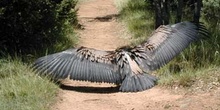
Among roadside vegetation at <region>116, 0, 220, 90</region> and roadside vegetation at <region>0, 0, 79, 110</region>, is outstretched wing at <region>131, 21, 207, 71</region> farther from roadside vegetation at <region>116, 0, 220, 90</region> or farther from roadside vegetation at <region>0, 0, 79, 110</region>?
roadside vegetation at <region>0, 0, 79, 110</region>

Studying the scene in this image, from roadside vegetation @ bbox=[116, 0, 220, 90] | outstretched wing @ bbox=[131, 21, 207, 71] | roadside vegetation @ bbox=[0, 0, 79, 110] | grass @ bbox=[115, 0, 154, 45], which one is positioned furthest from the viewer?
grass @ bbox=[115, 0, 154, 45]

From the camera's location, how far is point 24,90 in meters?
6.11

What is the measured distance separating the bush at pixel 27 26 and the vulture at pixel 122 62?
1251mm

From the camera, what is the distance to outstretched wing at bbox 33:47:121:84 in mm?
6715

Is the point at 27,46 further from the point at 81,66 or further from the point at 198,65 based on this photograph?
the point at 198,65

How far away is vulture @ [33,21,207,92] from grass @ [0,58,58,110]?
0.27m

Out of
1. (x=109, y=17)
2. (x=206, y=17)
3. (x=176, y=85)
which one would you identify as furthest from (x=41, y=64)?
(x=109, y=17)

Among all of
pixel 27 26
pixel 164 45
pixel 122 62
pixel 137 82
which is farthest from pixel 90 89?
pixel 27 26

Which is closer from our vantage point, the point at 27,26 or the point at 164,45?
the point at 164,45

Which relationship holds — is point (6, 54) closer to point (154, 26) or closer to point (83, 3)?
point (154, 26)

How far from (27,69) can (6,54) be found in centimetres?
88

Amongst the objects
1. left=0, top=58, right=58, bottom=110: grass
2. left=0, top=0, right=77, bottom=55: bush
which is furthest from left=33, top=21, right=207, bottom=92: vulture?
left=0, top=0, right=77, bottom=55: bush

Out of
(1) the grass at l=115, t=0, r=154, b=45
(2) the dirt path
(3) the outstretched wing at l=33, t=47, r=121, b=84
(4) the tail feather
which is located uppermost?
(1) the grass at l=115, t=0, r=154, b=45

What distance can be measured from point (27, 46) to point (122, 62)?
222 cm
